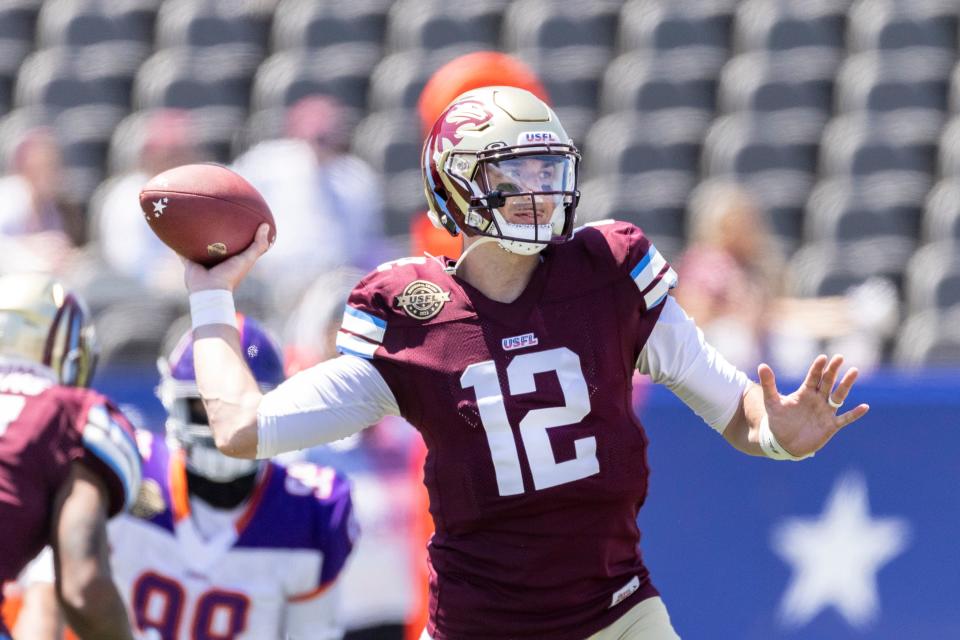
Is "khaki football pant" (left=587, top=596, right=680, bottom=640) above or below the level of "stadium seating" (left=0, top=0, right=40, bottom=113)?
below

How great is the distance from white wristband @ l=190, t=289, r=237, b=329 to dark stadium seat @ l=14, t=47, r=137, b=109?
5.98 m

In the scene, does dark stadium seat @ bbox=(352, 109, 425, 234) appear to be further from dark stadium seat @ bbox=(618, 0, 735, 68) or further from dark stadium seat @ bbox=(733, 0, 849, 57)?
dark stadium seat @ bbox=(733, 0, 849, 57)

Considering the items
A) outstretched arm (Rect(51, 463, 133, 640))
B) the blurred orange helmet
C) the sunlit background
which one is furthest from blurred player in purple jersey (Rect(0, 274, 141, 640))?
the sunlit background

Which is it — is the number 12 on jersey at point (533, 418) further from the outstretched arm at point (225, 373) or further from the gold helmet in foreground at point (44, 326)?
the gold helmet in foreground at point (44, 326)

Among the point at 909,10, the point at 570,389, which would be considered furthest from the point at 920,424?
the point at 909,10

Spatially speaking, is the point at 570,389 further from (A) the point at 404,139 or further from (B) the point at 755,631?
(A) the point at 404,139

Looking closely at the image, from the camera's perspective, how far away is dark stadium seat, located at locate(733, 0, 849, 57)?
8.05 m

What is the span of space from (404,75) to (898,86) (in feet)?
8.23

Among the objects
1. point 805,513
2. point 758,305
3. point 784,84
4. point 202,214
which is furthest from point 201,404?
point 784,84

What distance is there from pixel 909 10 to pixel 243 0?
11.8ft

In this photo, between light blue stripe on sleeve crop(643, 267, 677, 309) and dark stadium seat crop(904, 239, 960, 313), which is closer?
light blue stripe on sleeve crop(643, 267, 677, 309)

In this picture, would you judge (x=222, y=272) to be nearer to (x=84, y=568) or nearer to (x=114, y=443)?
(x=114, y=443)

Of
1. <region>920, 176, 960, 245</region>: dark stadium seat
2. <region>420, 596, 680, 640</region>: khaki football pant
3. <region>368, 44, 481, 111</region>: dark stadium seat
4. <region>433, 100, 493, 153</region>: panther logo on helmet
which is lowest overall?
<region>920, 176, 960, 245</region>: dark stadium seat

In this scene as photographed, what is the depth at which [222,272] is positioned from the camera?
3027 millimetres
